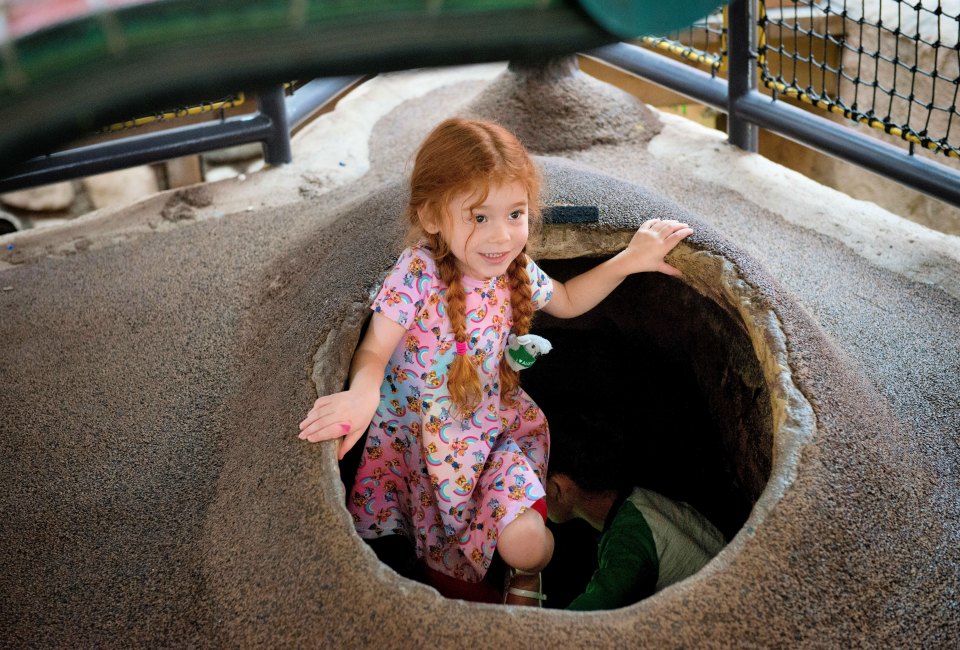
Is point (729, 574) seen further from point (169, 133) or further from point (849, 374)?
point (169, 133)

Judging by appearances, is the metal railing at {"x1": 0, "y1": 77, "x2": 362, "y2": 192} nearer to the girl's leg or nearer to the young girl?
the young girl

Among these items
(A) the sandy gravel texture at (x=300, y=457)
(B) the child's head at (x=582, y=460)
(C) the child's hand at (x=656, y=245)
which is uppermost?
(C) the child's hand at (x=656, y=245)

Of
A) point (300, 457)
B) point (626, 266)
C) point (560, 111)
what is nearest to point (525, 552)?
point (300, 457)

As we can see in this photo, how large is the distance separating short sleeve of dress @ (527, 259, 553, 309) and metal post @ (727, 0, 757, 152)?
150cm

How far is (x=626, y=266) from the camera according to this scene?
1828 millimetres

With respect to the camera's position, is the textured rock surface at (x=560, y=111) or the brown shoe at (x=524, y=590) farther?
the textured rock surface at (x=560, y=111)

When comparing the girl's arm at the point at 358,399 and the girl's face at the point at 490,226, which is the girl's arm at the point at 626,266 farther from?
the girl's arm at the point at 358,399

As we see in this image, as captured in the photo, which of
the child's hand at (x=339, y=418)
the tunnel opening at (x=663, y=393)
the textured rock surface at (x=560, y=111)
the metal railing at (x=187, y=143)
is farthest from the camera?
the textured rock surface at (x=560, y=111)

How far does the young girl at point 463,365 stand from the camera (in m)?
1.61

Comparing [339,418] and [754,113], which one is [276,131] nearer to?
[754,113]

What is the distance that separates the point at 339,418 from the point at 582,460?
79 cm

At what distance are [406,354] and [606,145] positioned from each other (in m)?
1.62

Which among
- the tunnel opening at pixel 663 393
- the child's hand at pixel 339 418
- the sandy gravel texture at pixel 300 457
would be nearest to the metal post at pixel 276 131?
the sandy gravel texture at pixel 300 457

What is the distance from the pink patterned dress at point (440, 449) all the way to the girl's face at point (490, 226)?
0.10m
